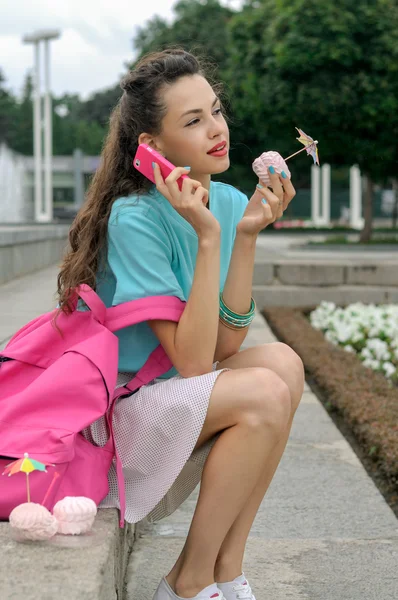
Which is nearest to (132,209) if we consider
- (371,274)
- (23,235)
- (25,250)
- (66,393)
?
(66,393)

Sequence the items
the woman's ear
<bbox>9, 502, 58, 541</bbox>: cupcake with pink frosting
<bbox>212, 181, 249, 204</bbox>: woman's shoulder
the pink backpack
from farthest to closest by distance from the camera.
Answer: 1. <bbox>212, 181, 249, 204</bbox>: woman's shoulder
2. the woman's ear
3. the pink backpack
4. <bbox>9, 502, 58, 541</bbox>: cupcake with pink frosting

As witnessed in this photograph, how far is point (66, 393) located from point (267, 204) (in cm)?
74

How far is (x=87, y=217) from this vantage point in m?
2.23

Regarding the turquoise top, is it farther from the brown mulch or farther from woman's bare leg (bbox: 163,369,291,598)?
the brown mulch

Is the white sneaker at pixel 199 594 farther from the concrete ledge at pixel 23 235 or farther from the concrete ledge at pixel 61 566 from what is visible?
the concrete ledge at pixel 23 235

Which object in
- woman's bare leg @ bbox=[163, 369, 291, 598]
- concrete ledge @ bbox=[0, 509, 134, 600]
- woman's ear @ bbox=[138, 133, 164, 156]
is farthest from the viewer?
woman's ear @ bbox=[138, 133, 164, 156]

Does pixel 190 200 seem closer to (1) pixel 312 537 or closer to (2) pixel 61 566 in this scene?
(2) pixel 61 566

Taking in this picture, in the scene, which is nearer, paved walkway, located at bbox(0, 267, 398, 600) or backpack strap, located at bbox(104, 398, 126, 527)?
backpack strap, located at bbox(104, 398, 126, 527)

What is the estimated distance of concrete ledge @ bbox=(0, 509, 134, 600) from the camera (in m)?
1.44

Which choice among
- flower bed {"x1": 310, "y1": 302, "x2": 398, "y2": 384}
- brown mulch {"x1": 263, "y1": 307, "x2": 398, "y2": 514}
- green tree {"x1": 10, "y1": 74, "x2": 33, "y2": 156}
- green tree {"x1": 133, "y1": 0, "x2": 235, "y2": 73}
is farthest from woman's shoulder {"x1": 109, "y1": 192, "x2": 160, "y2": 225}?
green tree {"x1": 10, "y1": 74, "x2": 33, "y2": 156}

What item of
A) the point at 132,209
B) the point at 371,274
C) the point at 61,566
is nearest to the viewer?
the point at 61,566

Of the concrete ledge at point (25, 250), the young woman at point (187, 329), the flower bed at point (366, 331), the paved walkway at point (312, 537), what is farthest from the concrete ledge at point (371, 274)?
the young woman at point (187, 329)

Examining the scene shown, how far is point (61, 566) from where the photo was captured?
5.07 ft

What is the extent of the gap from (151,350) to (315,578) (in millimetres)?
779
